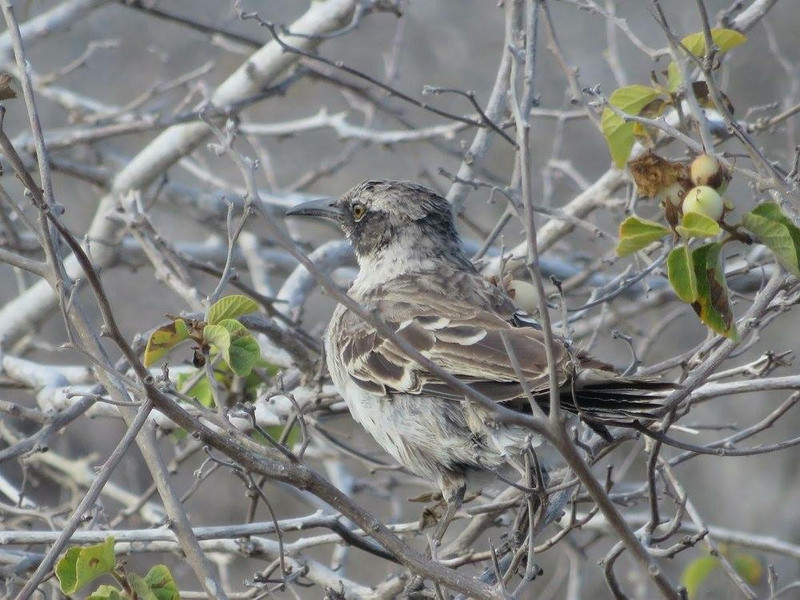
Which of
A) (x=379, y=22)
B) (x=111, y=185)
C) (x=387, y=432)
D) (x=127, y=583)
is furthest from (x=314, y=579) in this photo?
(x=379, y=22)

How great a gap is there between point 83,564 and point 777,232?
1.98m

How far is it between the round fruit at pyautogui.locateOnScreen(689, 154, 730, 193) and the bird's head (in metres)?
2.30

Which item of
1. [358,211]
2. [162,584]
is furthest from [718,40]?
[162,584]

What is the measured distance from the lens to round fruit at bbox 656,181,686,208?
2855 mm

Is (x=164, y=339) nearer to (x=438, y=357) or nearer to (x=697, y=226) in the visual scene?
(x=438, y=357)

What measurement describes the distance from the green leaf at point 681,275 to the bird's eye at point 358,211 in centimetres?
259

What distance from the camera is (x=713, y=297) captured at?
2.79 metres

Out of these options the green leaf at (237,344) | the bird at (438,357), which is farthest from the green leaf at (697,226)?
the green leaf at (237,344)

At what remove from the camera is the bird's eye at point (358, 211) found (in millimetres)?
5145

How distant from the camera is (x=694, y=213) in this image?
8.68ft

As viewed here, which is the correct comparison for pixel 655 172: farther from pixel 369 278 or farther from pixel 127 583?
pixel 369 278

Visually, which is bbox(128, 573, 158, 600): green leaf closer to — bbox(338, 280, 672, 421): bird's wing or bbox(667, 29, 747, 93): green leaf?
bbox(338, 280, 672, 421): bird's wing

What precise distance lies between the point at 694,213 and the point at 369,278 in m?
2.58

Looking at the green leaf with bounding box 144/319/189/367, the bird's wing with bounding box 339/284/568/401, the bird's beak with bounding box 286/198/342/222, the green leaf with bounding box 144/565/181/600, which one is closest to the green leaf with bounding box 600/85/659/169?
the bird's wing with bounding box 339/284/568/401
